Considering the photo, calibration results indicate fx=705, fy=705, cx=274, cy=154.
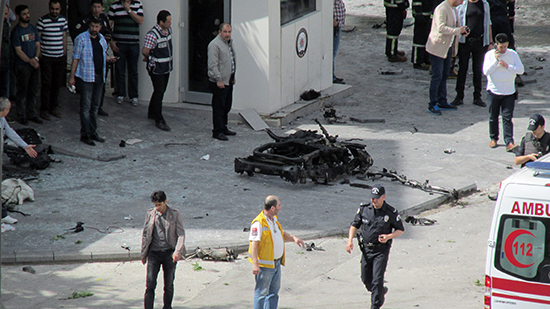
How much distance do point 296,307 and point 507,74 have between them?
6.84m

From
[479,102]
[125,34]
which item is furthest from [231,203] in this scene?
[479,102]

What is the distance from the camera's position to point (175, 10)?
47.2 feet

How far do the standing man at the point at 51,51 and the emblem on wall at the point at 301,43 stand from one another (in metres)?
4.77

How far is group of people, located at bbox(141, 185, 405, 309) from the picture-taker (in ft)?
21.6

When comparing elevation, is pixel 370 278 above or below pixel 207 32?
below

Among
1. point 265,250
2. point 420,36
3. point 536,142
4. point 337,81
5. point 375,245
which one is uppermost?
point 420,36

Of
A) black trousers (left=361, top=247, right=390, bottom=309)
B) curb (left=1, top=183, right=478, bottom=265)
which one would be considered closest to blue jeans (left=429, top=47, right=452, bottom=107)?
curb (left=1, top=183, right=478, bottom=265)

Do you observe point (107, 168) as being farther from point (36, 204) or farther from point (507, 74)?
point (507, 74)

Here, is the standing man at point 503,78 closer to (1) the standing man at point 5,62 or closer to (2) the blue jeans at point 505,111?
(2) the blue jeans at point 505,111

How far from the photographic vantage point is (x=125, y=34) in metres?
14.1

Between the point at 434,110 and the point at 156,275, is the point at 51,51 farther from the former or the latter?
the point at 434,110

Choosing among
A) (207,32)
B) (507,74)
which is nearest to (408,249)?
(507,74)

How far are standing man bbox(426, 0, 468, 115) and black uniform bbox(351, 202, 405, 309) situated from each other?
26.8 feet

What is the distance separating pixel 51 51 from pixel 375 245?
8192 millimetres
